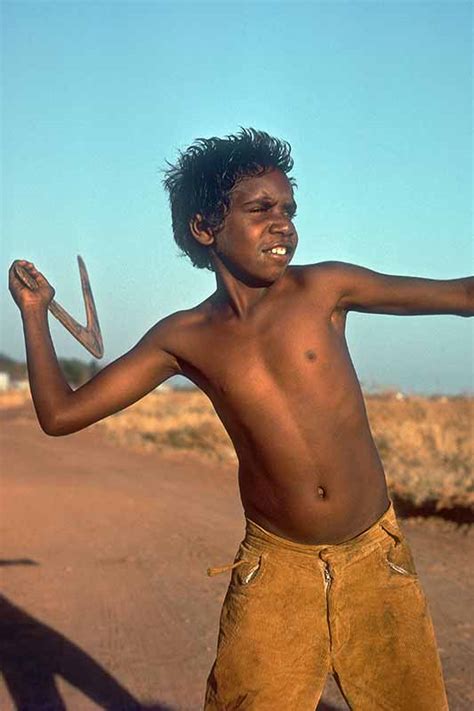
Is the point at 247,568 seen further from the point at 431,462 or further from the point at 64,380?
the point at 431,462

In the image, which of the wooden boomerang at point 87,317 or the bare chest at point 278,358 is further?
the wooden boomerang at point 87,317

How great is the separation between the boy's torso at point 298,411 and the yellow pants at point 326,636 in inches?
4.4

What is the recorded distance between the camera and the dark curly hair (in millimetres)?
3602

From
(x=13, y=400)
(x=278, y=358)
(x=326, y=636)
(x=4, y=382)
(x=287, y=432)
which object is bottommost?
(x=13, y=400)

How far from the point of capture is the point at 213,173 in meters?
3.64

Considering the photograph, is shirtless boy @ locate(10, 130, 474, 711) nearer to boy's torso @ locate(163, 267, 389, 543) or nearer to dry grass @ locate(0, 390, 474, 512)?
boy's torso @ locate(163, 267, 389, 543)

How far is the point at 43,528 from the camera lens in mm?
11352

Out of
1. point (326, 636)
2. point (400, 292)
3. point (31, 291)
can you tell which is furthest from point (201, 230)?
point (326, 636)

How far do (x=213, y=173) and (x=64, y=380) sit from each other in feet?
2.64

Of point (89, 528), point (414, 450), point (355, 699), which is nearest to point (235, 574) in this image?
point (355, 699)

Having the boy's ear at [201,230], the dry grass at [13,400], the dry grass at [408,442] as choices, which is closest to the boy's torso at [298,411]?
the boy's ear at [201,230]

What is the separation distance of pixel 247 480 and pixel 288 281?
0.64 meters

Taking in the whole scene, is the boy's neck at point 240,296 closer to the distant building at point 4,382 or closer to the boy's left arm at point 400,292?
the boy's left arm at point 400,292

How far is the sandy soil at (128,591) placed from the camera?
609 centimetres
